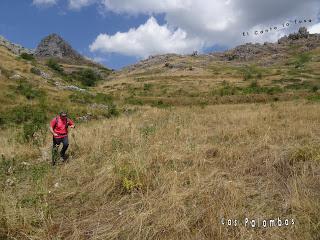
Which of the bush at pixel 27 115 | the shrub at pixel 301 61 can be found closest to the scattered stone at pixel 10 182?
the bush at pixel 27 115

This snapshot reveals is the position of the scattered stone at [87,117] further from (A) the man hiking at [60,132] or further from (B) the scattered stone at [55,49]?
(B) the scattered stone at [55,49]

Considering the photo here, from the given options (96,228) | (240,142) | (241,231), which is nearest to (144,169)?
(96,228)

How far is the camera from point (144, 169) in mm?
6941

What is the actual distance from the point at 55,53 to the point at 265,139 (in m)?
171

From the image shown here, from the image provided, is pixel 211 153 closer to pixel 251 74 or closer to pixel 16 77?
pixel 16 77

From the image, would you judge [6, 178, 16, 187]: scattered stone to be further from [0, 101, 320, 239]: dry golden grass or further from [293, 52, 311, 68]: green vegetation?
[293, 52, 311, 68]: green vegetation

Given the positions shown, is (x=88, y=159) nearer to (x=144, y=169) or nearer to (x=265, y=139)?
(x=144, y=169)

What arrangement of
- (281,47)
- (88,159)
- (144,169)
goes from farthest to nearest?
(281,47) → (88,159) → (144,169)

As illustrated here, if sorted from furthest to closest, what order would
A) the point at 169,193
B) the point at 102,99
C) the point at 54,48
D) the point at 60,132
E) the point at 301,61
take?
the point at 54,48
the point at 301,61
the point at 102,99
the point at 60,132
the point at 169,193

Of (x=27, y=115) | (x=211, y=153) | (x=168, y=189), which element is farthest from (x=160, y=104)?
(x=168, y=189)

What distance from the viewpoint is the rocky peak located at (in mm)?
169450

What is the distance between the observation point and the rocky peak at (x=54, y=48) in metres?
169

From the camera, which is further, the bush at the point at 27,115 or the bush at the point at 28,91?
the bush at the point at 28,91

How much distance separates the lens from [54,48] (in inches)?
6796
